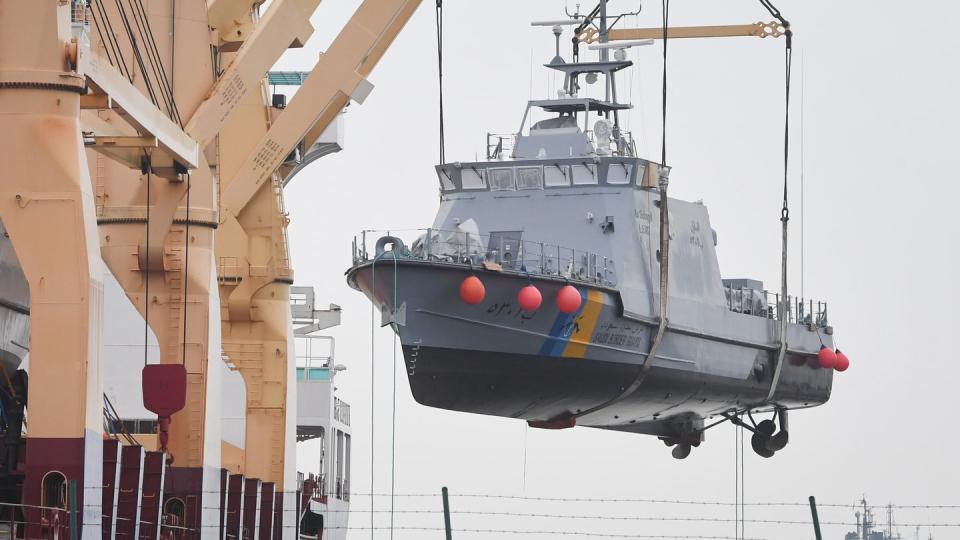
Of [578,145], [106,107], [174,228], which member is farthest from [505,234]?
[106,107]

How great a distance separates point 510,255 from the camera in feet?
110

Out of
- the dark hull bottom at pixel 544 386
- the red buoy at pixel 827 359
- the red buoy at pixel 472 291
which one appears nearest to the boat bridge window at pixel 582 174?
the dark hull bottom at pixel 544 386

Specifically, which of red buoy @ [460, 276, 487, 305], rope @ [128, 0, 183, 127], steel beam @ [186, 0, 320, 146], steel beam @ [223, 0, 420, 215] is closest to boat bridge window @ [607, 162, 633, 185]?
red buoy @ [460, 276, 487, 305]

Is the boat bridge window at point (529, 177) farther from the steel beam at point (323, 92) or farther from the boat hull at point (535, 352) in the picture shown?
the steel beam at point (323, 92)

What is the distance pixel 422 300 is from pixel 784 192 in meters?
11.3

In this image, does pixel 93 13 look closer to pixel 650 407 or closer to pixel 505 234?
pixel 505 234

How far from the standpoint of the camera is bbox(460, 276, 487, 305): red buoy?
30.7 meters

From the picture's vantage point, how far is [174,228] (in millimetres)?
24203

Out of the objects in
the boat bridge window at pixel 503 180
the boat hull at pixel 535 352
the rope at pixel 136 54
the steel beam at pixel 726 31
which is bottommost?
the boat hull at pixel 535 352

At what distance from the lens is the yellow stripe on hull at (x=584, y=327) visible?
33.6 meters

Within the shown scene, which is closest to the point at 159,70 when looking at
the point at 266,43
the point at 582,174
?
the point at 266,43

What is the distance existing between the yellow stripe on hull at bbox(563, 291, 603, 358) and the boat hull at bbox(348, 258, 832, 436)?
2cm

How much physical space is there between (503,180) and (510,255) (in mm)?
2891

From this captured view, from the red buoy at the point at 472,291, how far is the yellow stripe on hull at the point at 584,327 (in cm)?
316
